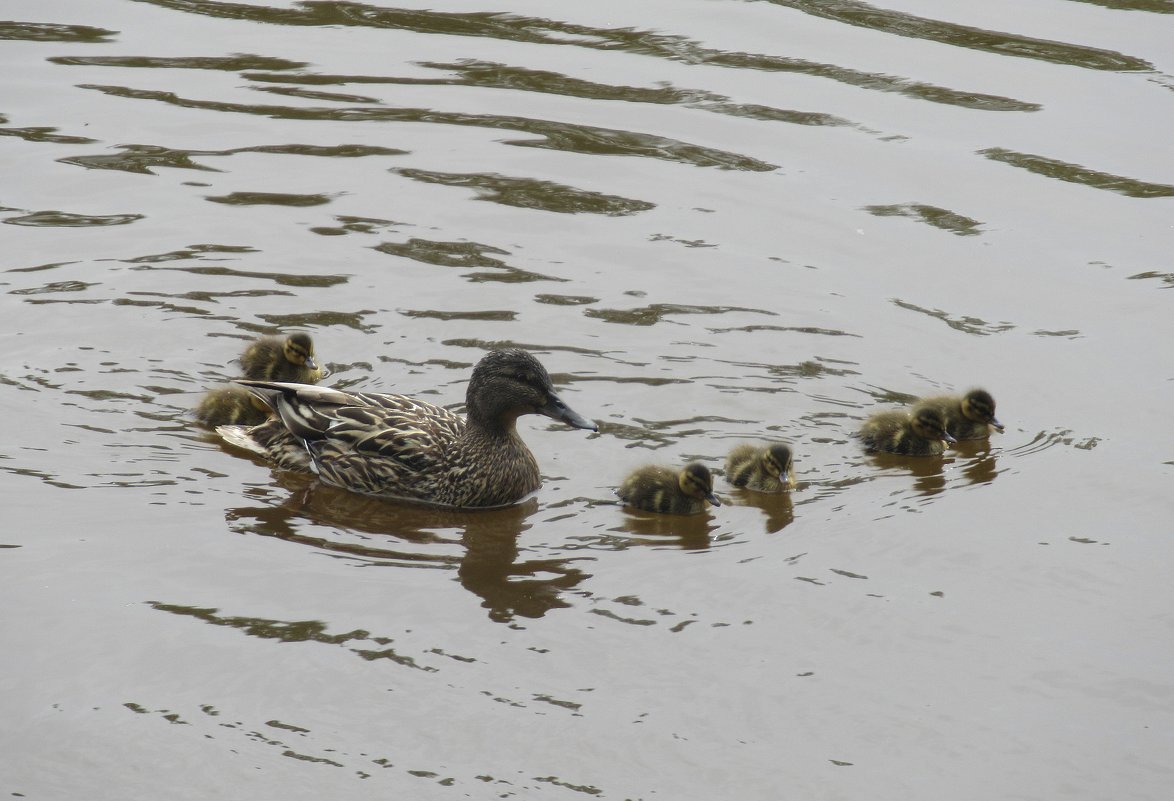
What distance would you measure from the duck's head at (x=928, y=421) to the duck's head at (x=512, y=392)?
1448 millimetres

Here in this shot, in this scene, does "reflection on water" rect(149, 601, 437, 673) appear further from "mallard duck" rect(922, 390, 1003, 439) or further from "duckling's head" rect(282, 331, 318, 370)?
"mallard duck" rect(922, 390, 1003, 439)

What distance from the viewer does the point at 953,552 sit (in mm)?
6055

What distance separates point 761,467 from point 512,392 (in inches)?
44.1

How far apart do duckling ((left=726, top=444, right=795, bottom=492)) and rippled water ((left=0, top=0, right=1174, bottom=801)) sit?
4.5 inches

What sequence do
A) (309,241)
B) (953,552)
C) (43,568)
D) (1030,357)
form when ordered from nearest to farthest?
(43,568) < (953,552) < (1030,357) < (309,241)

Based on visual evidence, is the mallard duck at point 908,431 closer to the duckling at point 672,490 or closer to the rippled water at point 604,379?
the rippled water at point 604,379

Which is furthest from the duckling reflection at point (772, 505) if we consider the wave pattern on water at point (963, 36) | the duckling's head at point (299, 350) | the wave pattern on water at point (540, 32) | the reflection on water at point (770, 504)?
the wave pattern on water at point (963, 36)

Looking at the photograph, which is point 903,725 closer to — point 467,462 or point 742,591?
point 742,591

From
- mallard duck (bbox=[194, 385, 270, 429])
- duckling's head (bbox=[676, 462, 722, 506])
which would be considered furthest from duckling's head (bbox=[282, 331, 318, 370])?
duckling's head (bbox=[676, 462, 722, 506])

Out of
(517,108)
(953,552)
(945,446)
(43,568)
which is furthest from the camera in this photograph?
(517,108)

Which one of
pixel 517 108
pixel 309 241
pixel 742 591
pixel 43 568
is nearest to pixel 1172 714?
pixel 742 591

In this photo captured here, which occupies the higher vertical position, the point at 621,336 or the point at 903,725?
the point at 621,336

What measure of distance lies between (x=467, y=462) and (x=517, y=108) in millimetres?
4448

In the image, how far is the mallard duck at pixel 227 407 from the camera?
7.00m
